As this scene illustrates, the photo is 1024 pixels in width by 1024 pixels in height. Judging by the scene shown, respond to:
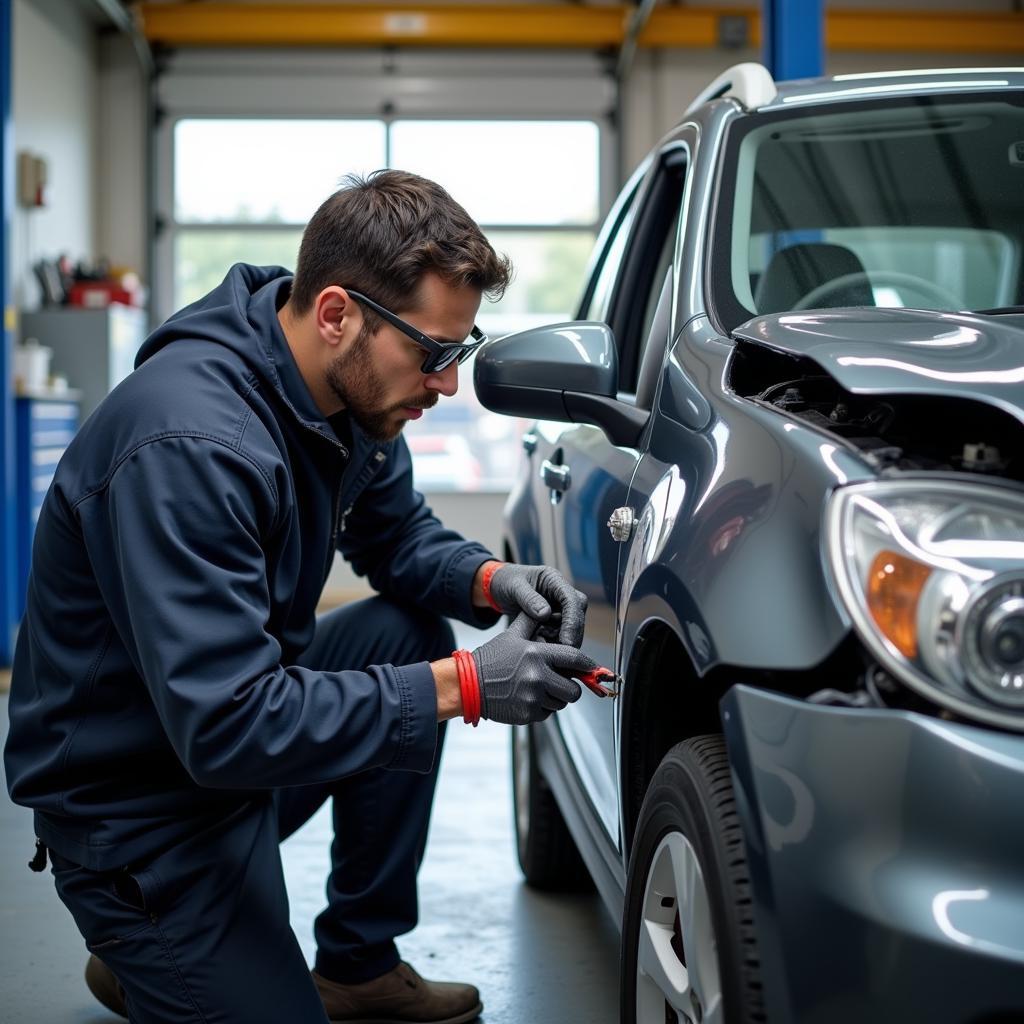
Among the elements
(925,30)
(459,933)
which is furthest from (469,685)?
(925,30)

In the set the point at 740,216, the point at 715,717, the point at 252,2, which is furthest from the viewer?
the point at 252,2

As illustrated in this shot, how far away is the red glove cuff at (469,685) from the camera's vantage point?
1473mm

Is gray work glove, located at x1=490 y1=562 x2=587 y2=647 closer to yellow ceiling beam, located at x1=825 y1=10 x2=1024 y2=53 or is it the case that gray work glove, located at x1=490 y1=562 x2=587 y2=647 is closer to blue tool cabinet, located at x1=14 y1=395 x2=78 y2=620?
blue tool cabinet, located at x1=14 y1=395 x2=78 y2=620

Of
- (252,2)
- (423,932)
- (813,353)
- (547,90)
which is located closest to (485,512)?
(547,90)

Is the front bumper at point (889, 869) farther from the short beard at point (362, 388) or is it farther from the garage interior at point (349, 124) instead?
the garage interior at point (349, 124)

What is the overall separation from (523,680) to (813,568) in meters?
0.51

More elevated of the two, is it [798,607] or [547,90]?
[547,90]

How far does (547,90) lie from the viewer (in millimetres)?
9062

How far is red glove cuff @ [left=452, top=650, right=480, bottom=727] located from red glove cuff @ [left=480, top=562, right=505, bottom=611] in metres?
0.56

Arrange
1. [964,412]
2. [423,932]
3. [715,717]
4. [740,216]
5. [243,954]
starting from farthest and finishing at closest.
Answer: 1. [423,932]
2. [740,216]
3. [243,954]
4. [715,717]
5. [964,412]

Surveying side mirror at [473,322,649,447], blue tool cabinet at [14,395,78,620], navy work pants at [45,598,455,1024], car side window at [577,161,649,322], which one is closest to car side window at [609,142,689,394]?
car side window at [577,161,649,322]

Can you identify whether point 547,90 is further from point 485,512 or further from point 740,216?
point 740,216

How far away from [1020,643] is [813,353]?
37 cm

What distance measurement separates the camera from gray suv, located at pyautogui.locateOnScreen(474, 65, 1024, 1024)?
0.91 metres
